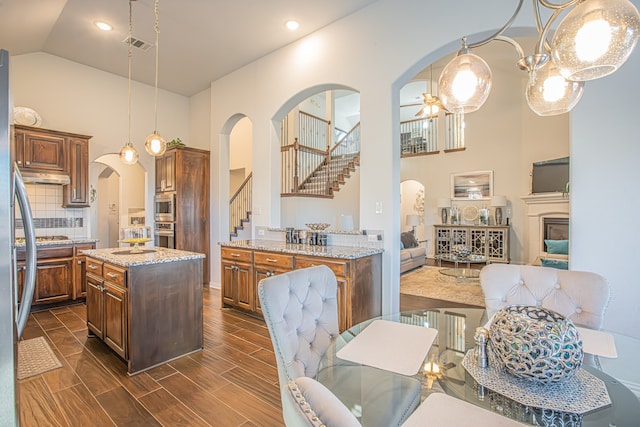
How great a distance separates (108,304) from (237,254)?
149cm

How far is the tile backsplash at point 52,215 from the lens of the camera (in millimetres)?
4484

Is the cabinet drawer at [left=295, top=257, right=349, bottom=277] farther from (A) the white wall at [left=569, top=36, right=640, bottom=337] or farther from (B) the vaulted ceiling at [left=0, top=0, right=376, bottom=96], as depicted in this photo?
(B) the vaulted ceiling at [left=0, top=0, right=376, bottom=96]

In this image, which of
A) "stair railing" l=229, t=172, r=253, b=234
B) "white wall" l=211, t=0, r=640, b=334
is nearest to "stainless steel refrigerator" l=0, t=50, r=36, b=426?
"white wall" l=211, t=0, r=640, b=334

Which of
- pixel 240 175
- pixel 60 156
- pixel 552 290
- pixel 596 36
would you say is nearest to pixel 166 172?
pixel 60 156

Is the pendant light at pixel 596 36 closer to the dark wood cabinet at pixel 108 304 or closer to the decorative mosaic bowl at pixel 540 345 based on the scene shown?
the decorative mosaic bowl at pixel 540 345

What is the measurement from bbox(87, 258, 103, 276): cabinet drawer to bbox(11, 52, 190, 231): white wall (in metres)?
2.72

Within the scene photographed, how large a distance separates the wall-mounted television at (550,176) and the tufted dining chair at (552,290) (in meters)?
5.97

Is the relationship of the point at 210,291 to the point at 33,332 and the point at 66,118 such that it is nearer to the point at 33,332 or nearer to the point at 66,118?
the point at 33,332

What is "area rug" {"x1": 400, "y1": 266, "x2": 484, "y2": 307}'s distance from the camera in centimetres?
471

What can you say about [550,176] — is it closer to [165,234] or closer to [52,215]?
[165,234]

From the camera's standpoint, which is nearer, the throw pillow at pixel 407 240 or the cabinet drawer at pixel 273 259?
the cabinet drawer at pixel 273 259

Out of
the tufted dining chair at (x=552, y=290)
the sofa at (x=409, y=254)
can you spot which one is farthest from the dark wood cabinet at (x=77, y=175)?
the sofa at (x=409, y=254)

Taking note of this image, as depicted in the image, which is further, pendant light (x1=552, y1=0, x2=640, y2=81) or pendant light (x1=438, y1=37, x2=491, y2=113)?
pendant light (x1=438, y1=37, x2=491, y2=113)

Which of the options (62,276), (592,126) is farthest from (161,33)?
(592,126)
